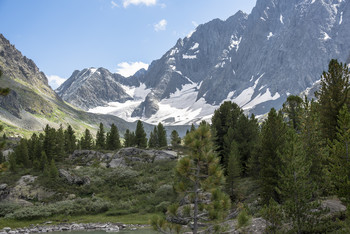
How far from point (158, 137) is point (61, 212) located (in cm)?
6631

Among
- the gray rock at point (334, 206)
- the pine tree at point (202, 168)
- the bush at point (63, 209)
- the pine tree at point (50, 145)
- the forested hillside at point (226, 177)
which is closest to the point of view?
the pine tree at point (202, 168)

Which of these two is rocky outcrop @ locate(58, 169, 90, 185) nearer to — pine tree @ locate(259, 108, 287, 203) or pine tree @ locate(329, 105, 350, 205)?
pine tree @ locate(259, 108, 287, 203)

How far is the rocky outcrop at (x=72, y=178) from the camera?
56656 mm

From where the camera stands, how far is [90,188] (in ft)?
181

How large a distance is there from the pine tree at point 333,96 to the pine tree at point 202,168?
23796 millimetres

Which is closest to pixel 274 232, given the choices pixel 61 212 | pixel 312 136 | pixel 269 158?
pixel 269 158

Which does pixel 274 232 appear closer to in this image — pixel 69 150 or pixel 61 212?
pixel 61 212

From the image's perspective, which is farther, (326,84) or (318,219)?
(326,84)

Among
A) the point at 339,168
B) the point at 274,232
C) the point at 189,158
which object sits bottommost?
the point at 274,232

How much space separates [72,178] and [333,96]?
50.9 meters

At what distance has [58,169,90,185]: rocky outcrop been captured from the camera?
5666cm

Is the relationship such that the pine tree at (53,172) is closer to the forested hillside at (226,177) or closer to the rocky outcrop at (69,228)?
the forested hillside at (226,177)

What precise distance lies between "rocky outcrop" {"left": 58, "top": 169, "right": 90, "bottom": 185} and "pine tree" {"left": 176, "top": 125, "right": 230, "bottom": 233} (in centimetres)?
4851

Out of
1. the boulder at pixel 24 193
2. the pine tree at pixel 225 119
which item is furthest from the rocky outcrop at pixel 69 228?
the pine tree at pixel 225 119
